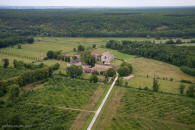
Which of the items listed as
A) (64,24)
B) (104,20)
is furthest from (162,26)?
(64,24)

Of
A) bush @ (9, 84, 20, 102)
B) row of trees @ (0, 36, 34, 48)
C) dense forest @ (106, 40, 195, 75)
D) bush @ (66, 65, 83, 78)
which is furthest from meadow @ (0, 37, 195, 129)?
row of trees @ (0, 36, 34, 48)

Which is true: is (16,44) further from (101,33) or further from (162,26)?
(162,26)

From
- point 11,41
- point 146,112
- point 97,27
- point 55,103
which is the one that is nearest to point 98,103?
point 55,103

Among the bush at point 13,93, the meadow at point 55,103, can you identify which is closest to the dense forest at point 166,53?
the meadow at point 55,103

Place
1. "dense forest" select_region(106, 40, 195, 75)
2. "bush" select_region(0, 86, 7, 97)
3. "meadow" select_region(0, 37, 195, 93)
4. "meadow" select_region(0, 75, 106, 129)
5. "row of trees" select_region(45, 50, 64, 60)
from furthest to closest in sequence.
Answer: "row of trees" select_region(45, 50, 64, 60) → "dense forest" select_region(106, 40, 195, 75) → "meadow" select_region(0, 37, 195, 93) → "bush" select_region(0, 86, 7, 97) → "meadow" select_region(0, 75, 106, 129)

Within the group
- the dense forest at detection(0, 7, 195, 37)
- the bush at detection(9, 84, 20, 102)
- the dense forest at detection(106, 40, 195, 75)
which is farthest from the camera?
the dense forest at detection(0, 7, 195, 37)

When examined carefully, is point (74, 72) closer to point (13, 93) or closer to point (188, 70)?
point (13, 93)

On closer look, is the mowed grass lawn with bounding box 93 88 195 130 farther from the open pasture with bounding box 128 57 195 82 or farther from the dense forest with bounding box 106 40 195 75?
the dense forest with bounding box 106 40 195 75
